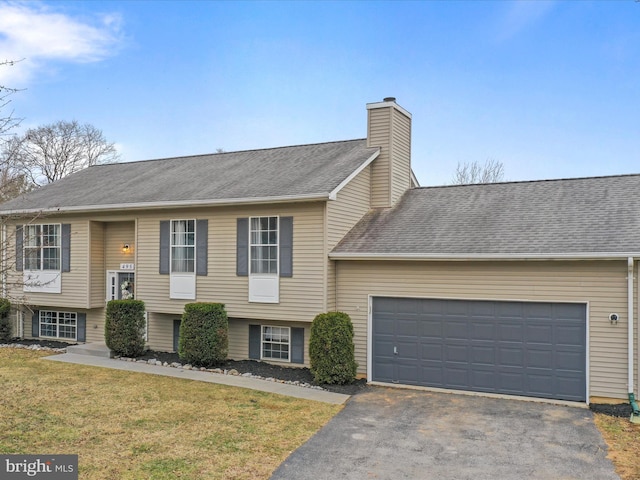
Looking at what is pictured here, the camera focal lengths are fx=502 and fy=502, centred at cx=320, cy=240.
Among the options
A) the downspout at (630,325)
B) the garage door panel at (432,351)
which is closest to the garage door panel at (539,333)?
the downspout at (630,325)

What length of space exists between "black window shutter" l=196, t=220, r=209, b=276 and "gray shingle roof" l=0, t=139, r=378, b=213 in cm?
76

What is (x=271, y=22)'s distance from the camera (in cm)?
1600

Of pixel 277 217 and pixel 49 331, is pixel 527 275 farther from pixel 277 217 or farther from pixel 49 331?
pixel 49 331

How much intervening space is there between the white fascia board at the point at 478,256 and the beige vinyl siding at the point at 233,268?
27.8 inches

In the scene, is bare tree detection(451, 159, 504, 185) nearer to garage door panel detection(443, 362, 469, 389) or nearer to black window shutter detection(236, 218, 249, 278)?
black window shutter detection(236, 218, 249, 278)

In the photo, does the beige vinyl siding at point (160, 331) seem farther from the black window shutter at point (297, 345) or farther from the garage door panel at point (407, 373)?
the garage door panel at point (407, 373)

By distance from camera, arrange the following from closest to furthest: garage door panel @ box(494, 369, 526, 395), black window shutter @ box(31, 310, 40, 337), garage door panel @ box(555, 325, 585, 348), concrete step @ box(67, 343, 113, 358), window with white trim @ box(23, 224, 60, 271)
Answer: garage door panel @ box(555, 325, 585, 348)
garage door panel @ box(494, 369, 526, 395)
concrete step @ box(67, 343, 113, 358)
window with white trim @ box(23, 224, 60, 271)
black window shutter @ box(31, 310, 40, 337)

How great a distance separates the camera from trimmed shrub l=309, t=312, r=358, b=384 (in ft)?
35.1

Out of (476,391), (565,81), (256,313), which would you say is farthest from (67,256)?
(565,81)

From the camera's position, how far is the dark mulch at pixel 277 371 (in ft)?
35.1

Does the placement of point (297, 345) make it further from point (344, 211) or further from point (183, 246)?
point (183, 246)

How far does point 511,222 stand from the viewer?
11.3 m

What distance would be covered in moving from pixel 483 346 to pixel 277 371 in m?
4.70

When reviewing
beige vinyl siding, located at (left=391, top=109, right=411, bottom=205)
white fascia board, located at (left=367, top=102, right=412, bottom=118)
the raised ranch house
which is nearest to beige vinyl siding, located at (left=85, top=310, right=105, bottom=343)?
the raised ranch house
